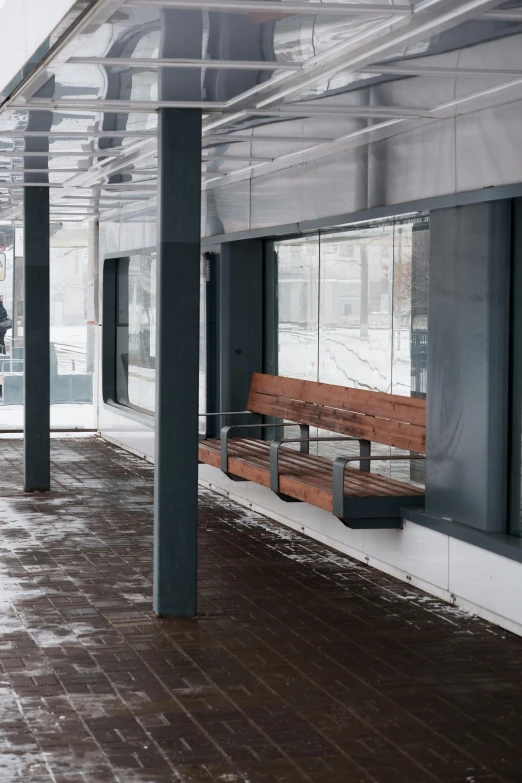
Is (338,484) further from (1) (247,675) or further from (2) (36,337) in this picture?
(2) (36,337)

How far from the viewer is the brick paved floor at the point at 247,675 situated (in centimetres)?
523

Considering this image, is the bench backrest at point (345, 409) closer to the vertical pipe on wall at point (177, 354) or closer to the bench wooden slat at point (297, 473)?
the bench wooden slat at point (297, 473)

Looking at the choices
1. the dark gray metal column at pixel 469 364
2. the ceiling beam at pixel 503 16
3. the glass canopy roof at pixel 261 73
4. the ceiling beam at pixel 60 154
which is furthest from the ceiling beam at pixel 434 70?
the ceiling beam at pixel 60 154

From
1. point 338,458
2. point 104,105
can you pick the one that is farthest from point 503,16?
point 338,458

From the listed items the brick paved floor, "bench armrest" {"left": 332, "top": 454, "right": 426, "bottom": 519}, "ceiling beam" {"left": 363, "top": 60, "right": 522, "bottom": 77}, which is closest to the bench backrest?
"bench armrest" {"left": 332, "top": 454, "right": 426, "bottom": 519}

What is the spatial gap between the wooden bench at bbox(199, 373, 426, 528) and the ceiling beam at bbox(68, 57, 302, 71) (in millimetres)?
2847

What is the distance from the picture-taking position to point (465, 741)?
5.49 meters

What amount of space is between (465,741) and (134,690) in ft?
5.41

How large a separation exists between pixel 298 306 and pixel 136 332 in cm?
652

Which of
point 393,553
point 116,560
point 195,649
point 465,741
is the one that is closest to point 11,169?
point 116,560

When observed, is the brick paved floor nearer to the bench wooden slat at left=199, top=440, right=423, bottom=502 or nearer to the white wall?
the bench wooden slat at left=199, top=440, right=423, bottom=502

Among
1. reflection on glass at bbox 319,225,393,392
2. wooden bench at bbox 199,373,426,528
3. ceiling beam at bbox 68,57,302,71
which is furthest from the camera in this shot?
reflection on glass at bbox 319,225,393,392

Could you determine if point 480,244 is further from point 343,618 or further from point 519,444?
point 343,618

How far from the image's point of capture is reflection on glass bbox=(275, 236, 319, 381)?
11.4 m
